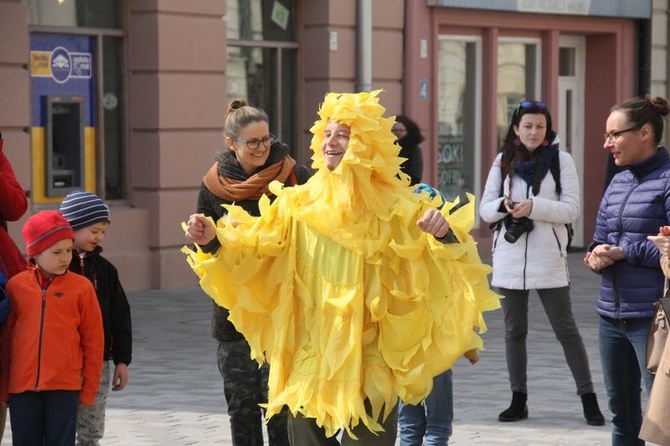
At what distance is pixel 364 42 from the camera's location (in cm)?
1742

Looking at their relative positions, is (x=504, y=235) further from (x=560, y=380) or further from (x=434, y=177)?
(x=434, y=177)

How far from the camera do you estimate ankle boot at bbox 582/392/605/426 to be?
28.1 feet

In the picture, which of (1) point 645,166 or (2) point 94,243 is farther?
(1) point 645,166

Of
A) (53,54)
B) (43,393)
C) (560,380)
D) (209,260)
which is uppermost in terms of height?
(53,54)

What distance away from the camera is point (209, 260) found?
5699 mm

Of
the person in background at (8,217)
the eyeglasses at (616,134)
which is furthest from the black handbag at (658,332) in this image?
the person in background at (8,217)

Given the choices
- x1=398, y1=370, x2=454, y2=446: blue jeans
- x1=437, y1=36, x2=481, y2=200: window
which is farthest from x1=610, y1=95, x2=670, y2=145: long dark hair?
x1=437, y1=36, x2=481, y2=200: window

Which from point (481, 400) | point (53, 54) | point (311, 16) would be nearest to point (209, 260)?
point (481, 400)

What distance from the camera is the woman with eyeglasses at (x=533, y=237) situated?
859cm

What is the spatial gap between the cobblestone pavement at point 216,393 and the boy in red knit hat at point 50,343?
200 cm

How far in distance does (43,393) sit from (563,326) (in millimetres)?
3723

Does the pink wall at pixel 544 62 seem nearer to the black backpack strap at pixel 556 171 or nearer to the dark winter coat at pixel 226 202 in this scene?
the black backpack strap at pixel 556 171

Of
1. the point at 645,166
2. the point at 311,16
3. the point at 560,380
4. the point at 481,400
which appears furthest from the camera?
the point at 311,16

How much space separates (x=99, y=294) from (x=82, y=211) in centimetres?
37
